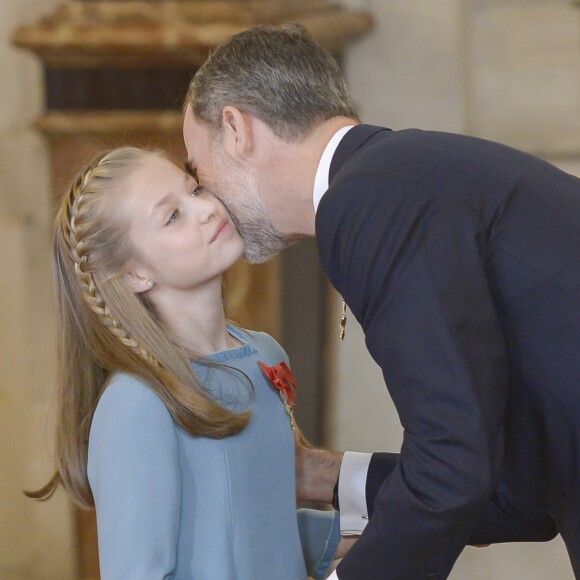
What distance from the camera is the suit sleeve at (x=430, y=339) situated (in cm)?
141

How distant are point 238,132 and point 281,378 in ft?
1.52

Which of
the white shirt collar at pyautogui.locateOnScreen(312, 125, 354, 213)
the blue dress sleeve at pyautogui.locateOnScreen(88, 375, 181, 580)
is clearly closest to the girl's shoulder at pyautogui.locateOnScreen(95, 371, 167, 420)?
the blue dress sleeve at pyautogui.locateOnScreen(88, 375, 181, 580)

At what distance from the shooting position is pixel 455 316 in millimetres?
1411

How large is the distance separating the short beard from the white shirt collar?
0.14m

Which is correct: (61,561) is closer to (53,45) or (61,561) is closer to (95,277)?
(53,45)

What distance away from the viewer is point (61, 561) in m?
3.54

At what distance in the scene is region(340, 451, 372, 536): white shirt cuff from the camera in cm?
198

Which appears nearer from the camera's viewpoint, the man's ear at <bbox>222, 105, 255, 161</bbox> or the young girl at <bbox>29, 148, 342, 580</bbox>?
the young girl at <bbox>29, 148, 342, 580</bbox>

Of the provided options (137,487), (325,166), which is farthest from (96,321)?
(325,166)

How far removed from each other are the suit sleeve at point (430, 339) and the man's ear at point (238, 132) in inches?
16.3

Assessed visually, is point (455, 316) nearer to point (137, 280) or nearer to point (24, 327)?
point (137, 280)

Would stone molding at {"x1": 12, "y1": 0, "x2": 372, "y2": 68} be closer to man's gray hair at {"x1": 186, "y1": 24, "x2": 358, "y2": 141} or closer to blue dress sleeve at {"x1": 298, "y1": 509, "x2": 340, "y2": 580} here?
man's gray hair at {"x1": 186, "y1": 24, "x2": 358, "y2": 141}

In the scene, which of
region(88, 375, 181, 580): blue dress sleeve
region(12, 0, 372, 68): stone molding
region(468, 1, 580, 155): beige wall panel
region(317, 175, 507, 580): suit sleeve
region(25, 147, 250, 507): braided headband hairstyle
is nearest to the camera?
region(317, 175, 507, 580): suit sleeve

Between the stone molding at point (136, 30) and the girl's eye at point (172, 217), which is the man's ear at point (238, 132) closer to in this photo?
the girl's eye at point (172, 217)
